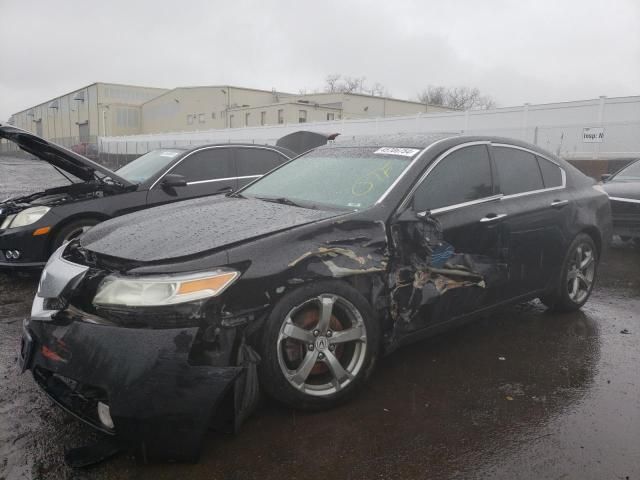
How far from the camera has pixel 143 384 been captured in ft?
7.75

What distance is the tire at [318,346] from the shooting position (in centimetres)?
275

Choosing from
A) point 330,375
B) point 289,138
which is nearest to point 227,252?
point 330,375

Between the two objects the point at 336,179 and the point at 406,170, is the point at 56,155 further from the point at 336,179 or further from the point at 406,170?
the point at 406,170

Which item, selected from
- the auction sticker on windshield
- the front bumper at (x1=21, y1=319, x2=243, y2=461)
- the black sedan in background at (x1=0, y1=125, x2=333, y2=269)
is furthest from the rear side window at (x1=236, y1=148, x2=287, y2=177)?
the front bumper at (x1=21, y1=319, x2=243, y2=461)

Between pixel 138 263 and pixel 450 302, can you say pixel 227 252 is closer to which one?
pixel 138 263

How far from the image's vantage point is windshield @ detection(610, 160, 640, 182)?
28.1ft

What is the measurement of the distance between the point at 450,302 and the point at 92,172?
14.1 ft

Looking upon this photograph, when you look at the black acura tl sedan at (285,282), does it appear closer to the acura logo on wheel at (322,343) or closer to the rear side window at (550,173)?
the acura logo on wheel at (322,343)

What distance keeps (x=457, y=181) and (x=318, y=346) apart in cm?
166

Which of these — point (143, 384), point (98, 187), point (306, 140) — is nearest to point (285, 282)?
point (143, 384)

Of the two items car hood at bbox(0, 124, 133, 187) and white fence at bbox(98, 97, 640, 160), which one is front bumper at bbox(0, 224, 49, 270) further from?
white fence at bbox(98, 97, 640, 160)

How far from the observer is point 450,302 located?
11.6 ft

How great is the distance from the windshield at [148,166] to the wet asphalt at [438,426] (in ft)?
9.08

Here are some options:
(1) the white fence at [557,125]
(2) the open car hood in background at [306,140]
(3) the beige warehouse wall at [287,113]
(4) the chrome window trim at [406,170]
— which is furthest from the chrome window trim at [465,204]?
(3) the beige warehouse wall at [287,113]
